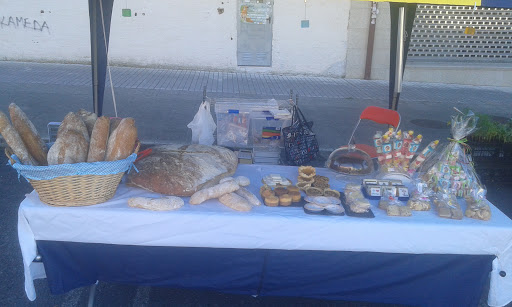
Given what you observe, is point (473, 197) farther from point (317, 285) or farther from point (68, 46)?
point (68, 46)

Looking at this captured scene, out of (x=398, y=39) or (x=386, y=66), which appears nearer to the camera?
(x=398, y=39)

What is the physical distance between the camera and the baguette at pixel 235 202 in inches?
102

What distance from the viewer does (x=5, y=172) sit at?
209 inches

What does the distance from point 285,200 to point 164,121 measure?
5148 mm

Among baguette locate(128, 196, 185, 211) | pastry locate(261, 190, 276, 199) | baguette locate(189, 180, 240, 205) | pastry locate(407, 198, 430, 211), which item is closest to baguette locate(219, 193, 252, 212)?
baguette locate(189, 180, 240, 205)

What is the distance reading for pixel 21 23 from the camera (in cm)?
1146

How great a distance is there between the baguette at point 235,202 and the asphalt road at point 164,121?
3.24ft

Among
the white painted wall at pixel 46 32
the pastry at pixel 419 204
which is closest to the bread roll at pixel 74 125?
the pastry at pixel 419 204

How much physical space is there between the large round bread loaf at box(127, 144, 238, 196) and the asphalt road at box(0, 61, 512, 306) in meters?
0.98

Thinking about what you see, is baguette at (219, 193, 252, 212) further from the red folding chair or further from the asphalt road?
the red folding chair

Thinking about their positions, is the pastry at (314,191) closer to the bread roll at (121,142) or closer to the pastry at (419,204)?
the pastry at (419,204)

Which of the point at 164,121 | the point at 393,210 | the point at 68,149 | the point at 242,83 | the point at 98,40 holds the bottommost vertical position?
the point at 164,121

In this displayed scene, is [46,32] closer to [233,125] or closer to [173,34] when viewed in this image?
[173,34]

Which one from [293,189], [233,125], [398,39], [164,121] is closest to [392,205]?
[293,189]
